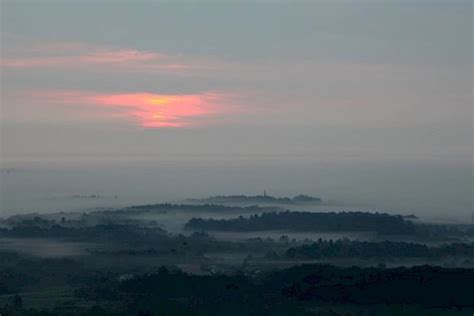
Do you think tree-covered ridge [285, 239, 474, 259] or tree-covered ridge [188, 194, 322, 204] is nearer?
tree-covered ridge [285, 239, 474, 259]

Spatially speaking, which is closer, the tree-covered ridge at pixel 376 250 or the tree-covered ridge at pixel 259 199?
the tree-covered ridge at pixel 376 250

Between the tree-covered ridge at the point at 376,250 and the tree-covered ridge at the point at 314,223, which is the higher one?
the tree-covered ridge at the point at 314,223

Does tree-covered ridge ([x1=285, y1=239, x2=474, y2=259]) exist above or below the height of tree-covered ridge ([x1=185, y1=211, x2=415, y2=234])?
below

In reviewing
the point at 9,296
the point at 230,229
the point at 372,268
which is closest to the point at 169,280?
the point at 9,296

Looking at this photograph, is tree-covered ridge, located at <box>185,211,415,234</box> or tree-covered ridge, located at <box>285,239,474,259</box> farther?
tree-covered ridge, located at <box>185,211,415,234</box>

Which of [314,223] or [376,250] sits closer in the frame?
[376,250]

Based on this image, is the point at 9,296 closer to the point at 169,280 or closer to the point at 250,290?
the point at 169,280

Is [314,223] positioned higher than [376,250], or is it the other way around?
[314,223]
